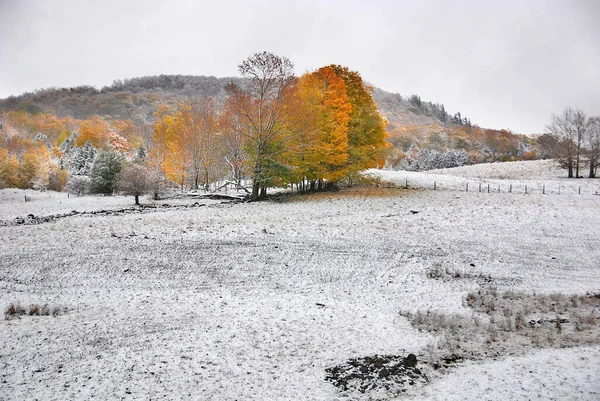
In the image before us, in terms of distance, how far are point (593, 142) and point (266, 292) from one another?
5546 centimetres

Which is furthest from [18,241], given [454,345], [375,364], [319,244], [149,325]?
[454,345]

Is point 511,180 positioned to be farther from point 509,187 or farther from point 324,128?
point 324,128

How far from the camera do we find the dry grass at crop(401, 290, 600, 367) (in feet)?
27.5

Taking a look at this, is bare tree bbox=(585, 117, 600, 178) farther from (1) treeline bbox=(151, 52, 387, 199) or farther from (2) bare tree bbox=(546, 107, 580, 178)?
(1) treeline bbox=(151, 52, 387, 199)

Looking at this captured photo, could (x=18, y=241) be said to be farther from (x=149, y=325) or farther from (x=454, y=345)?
(x=454, y=345)

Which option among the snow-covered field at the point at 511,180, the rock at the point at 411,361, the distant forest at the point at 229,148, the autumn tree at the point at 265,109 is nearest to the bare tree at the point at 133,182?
the distant forest at the point at 229,148

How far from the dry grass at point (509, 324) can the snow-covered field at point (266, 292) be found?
51cm

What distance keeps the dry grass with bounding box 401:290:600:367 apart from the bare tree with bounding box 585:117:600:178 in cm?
4746

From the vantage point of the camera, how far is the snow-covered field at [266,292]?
7008 mm

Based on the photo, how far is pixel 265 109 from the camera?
113 ft

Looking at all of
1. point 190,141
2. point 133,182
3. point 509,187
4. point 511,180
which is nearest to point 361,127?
point 509,187

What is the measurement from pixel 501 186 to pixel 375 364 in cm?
4181

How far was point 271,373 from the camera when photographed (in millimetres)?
7594

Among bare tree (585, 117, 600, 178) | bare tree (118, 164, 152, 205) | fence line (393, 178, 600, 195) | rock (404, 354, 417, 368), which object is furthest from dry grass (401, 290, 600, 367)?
bare tree (585, 117, 600, 178)
